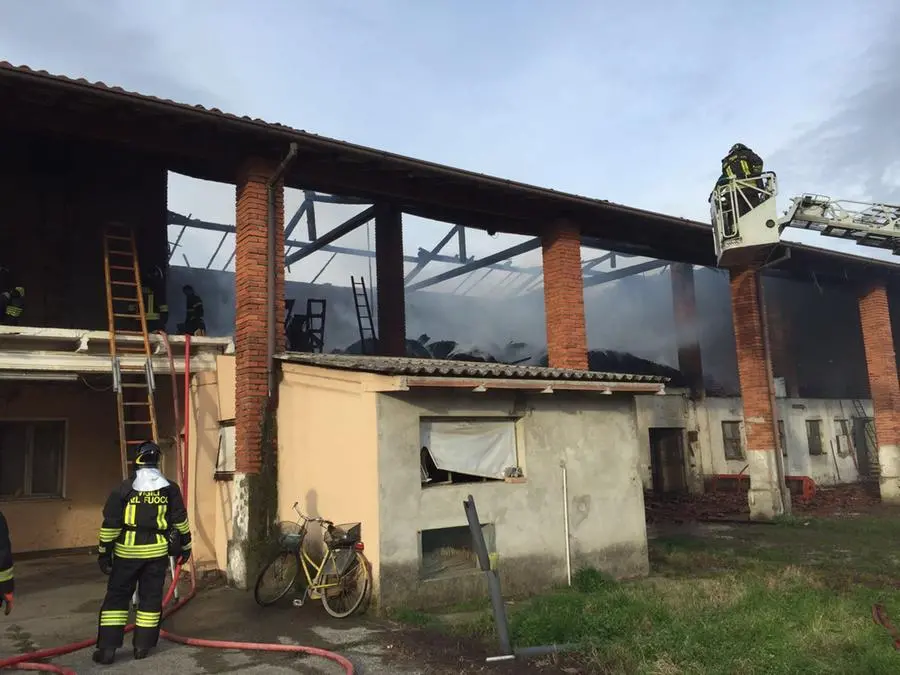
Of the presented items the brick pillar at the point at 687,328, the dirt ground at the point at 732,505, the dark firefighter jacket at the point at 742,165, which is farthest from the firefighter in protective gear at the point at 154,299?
the brick pillar at the point at 687,328

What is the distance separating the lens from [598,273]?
23.9 meters

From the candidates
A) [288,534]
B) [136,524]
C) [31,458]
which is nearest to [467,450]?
[288,534]

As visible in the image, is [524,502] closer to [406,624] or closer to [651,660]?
[406,624]

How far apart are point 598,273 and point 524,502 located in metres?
16.5

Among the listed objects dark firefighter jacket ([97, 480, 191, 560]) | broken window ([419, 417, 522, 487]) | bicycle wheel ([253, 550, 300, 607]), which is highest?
broken window ([419, 417, 522, 487])

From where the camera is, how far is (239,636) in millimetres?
6418

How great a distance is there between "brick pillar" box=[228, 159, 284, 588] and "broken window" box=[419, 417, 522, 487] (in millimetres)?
2239

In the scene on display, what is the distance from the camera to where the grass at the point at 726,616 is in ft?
16.8

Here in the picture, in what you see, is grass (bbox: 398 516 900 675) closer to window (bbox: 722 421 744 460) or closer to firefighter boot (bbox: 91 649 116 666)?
firefighter boot (bbox: 91 649 116 666)

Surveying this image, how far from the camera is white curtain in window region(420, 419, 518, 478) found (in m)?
8.14

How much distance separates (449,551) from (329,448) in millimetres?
1868

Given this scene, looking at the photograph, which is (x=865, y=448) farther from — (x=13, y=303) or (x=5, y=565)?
(x=5, y=565)

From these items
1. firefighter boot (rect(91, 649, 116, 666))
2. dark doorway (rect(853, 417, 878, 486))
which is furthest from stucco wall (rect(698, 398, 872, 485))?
firefighter boot (rect(91, 649, 116, 666))

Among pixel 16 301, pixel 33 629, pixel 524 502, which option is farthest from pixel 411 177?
pixel 33 629
